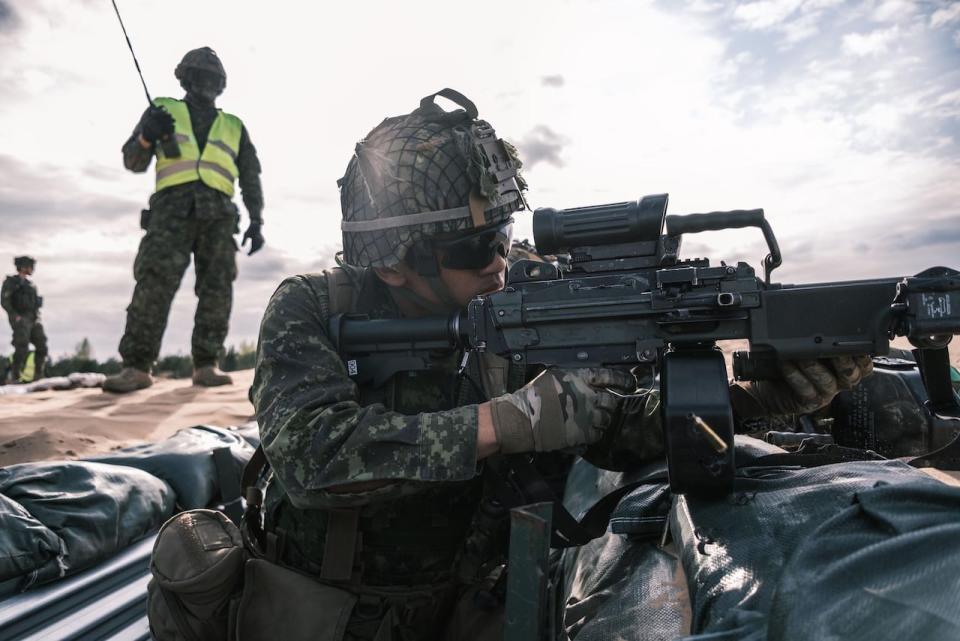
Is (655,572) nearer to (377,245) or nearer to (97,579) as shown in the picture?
(377,245)

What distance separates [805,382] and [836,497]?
601 mm

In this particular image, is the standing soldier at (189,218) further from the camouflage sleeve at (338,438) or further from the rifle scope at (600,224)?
the rifle scope at (600,224)

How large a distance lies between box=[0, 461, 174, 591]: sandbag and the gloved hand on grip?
6.95ft

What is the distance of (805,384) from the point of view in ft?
6.33

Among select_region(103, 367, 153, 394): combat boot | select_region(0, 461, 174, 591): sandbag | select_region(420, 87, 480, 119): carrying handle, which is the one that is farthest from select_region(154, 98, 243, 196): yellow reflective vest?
select_region(420, 87, 480, 119): carrying handle

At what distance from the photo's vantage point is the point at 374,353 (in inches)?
86.4

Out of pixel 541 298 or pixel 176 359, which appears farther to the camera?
pixel 176 359

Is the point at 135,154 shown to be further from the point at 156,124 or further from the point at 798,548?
the point at 798,548

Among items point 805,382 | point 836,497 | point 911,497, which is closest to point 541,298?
point 805,382

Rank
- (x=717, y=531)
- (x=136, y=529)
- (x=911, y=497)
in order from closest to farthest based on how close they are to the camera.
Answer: (x=911, y=497)
(x=717, y=531)
(x=136, y=529)

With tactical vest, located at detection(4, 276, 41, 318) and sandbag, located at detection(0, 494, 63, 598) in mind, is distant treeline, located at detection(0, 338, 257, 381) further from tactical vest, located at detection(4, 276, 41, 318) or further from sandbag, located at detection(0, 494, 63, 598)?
sandbag, located at detection(0, 494, 63, 598)

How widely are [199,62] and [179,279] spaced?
2219 mm

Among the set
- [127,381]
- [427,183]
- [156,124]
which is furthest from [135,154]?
[427,183]

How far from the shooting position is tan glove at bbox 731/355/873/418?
1896mm
